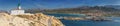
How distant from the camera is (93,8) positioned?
1786 cm

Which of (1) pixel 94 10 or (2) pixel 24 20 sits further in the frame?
(1) pixel 94 10

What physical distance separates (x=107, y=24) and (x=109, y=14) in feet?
1.48

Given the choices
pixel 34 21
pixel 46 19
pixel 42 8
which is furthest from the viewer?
pixel 42 8

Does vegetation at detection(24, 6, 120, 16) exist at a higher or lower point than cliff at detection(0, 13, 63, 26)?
lower

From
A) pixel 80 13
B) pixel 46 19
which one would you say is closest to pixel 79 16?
pixel 80 13

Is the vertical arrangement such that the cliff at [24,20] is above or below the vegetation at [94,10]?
above

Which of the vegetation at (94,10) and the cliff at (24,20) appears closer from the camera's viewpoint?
the cliff at (24,20)

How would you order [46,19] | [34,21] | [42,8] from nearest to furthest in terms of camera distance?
[34,21], [46,19], [42,8]

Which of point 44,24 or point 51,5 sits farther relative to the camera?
point 51,5

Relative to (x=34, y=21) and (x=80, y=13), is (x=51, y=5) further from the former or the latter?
(x=34, y=21)

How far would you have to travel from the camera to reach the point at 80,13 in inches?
707

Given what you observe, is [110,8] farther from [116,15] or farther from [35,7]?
[35,7]

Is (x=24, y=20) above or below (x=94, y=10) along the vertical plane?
above

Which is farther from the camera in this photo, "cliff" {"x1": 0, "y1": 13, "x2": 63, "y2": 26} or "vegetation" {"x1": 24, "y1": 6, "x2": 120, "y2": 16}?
"vegetation" {"x1": 24, "y1": 6, "x2": 120, "y2": 16}
